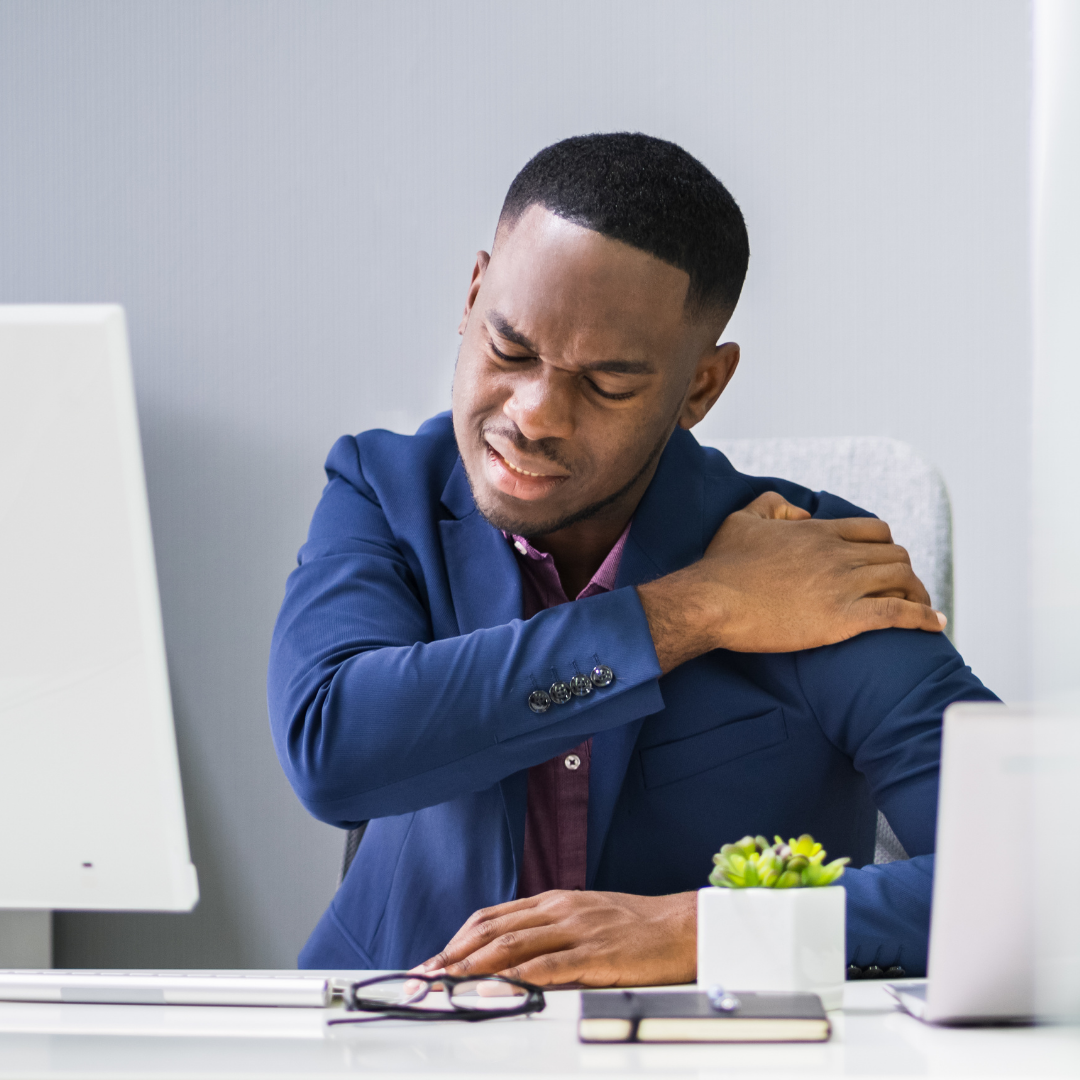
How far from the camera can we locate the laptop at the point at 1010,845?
538mm

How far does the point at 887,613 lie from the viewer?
1.04m

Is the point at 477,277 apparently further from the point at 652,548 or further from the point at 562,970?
the point at 562,970

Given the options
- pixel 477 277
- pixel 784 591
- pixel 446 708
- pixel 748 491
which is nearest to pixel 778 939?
pixel 446 708

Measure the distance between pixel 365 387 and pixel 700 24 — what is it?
0.80m

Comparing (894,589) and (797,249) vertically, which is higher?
(797,249)

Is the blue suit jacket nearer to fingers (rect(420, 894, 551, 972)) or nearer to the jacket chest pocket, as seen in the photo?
the jacket chest pocket

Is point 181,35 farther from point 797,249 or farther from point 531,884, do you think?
point 531,884

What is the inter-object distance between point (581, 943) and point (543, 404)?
0.45 meters

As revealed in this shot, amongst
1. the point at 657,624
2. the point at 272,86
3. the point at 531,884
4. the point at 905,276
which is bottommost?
the point at 531,884

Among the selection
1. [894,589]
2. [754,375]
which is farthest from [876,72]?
[894,589]

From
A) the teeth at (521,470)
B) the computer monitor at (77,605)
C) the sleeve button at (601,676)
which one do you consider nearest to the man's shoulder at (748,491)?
the teeth at (521,470)

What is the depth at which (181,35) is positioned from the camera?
1.92 meters

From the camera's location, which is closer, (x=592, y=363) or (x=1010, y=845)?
(x=1010, y=845)

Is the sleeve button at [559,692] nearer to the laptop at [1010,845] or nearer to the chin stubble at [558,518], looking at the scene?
the chin stubble at [558,518]
